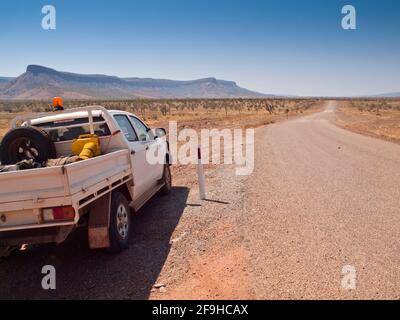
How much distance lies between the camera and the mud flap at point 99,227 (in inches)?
Result: 196

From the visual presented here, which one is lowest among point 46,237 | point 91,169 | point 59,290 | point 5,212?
point 59,290

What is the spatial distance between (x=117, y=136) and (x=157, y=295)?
2943 millimetres

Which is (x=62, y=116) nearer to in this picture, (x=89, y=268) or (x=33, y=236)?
(x=33, y=236)

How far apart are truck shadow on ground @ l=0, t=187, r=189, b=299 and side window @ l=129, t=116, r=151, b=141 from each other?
181 cm

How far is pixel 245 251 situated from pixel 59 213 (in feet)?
8.09

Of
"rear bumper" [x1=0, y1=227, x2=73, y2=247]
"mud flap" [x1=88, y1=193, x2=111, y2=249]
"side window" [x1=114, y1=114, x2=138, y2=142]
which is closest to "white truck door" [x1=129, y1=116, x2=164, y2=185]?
"side window" [x1=114, y1=114, x2=138, y2=142]

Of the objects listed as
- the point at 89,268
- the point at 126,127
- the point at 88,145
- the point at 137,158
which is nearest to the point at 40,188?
the point at 89,268

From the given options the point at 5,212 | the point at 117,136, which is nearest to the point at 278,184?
the point at 117,136

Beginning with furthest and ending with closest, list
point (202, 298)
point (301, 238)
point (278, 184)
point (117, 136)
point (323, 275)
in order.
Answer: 1. point (278, 184)
2. point (117, 136)
3. point (301, 238)
4. point (323, 275)
5. point (202, 298)

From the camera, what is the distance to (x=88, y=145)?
5.85m

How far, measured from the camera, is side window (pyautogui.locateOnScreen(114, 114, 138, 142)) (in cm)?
695

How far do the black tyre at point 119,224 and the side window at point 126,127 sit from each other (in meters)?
1.60
